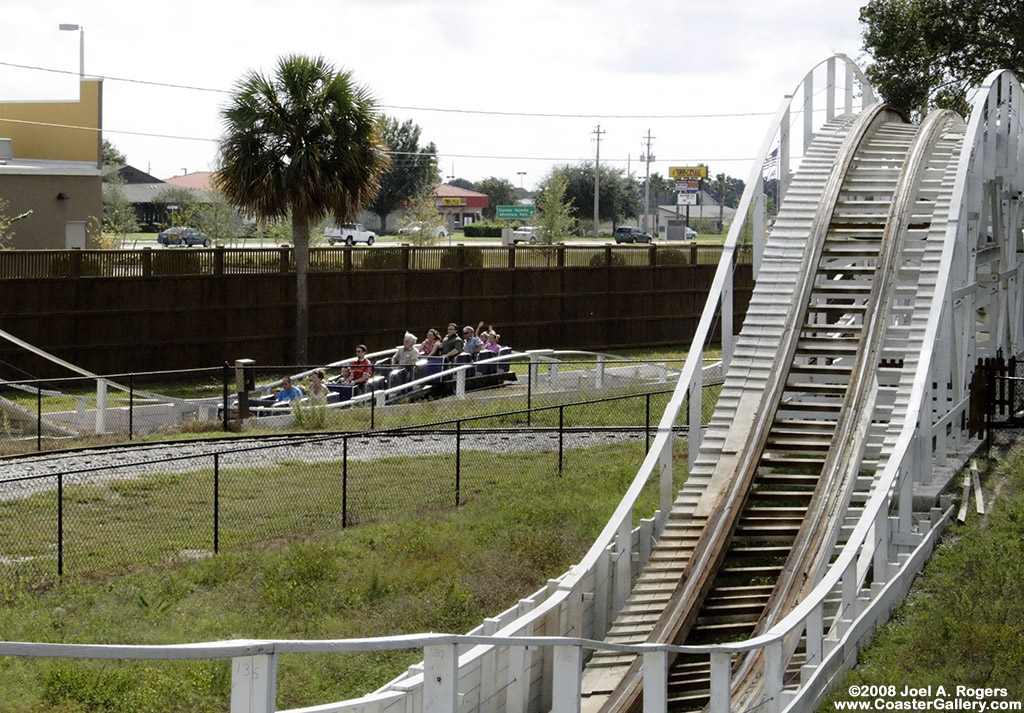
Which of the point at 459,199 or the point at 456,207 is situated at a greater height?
the point at 459,199

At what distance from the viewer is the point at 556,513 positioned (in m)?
14.4

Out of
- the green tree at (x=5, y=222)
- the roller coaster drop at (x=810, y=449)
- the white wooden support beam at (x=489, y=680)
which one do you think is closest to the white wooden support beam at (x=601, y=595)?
the roller coaster drop at (x=810, y=449)

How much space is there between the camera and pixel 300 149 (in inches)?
1097

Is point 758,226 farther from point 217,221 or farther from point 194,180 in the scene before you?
point 194,180

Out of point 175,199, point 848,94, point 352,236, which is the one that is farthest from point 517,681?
point 175,199

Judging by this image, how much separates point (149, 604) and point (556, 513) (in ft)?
15.5

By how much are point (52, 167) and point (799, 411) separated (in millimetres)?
29065

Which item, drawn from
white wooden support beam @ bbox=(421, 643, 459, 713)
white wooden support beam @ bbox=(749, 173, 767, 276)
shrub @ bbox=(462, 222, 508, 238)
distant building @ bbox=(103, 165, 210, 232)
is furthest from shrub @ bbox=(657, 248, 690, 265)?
shrub @ bbox=(462, 222, 508, 238)

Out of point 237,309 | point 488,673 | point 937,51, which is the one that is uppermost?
point 937,51

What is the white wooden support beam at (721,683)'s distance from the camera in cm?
842

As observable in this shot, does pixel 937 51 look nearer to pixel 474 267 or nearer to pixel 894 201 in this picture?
pixel 474 267

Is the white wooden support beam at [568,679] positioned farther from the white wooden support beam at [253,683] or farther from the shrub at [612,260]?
the shrub at [612,260]

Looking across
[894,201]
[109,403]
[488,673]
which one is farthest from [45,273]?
[488,673]

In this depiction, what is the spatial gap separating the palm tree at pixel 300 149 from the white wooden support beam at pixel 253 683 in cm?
2324
